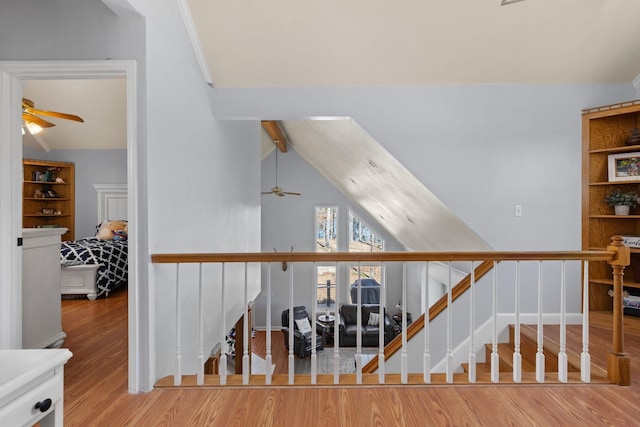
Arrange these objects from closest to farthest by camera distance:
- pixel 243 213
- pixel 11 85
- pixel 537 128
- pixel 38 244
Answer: pixel 11 85 → pixel 38 244 → pixel 537 128 → pixel 243 213

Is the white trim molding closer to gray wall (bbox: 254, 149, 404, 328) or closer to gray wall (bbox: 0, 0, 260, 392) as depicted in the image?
gray wall (bbox: 0, 0, 260, 392)

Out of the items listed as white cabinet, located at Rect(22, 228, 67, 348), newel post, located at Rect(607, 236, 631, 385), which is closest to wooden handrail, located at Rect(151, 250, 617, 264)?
newel post, located at Rect(607, 236, 631, 385)

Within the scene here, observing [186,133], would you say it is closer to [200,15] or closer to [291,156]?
[200,15]

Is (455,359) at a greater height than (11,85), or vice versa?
(11,85)

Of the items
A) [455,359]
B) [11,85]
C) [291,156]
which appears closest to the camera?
[11,85]

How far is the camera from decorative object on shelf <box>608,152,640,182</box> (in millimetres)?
2967

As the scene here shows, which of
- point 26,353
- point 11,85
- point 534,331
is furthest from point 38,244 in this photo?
point 534,331

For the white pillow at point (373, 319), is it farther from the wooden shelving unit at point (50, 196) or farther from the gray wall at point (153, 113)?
the wooden shelving unit at point (50, 196)

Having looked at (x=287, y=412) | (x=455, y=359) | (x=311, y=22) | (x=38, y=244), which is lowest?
(x=455, y=359)

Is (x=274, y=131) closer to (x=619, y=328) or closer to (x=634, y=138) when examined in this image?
(x=634, y=138)

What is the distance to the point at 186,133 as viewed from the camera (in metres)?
2.52

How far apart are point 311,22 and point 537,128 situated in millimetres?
1994

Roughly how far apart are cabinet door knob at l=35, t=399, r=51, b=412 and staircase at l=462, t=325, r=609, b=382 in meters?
2.03

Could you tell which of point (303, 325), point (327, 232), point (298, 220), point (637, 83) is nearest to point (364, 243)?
point (327, 232)
